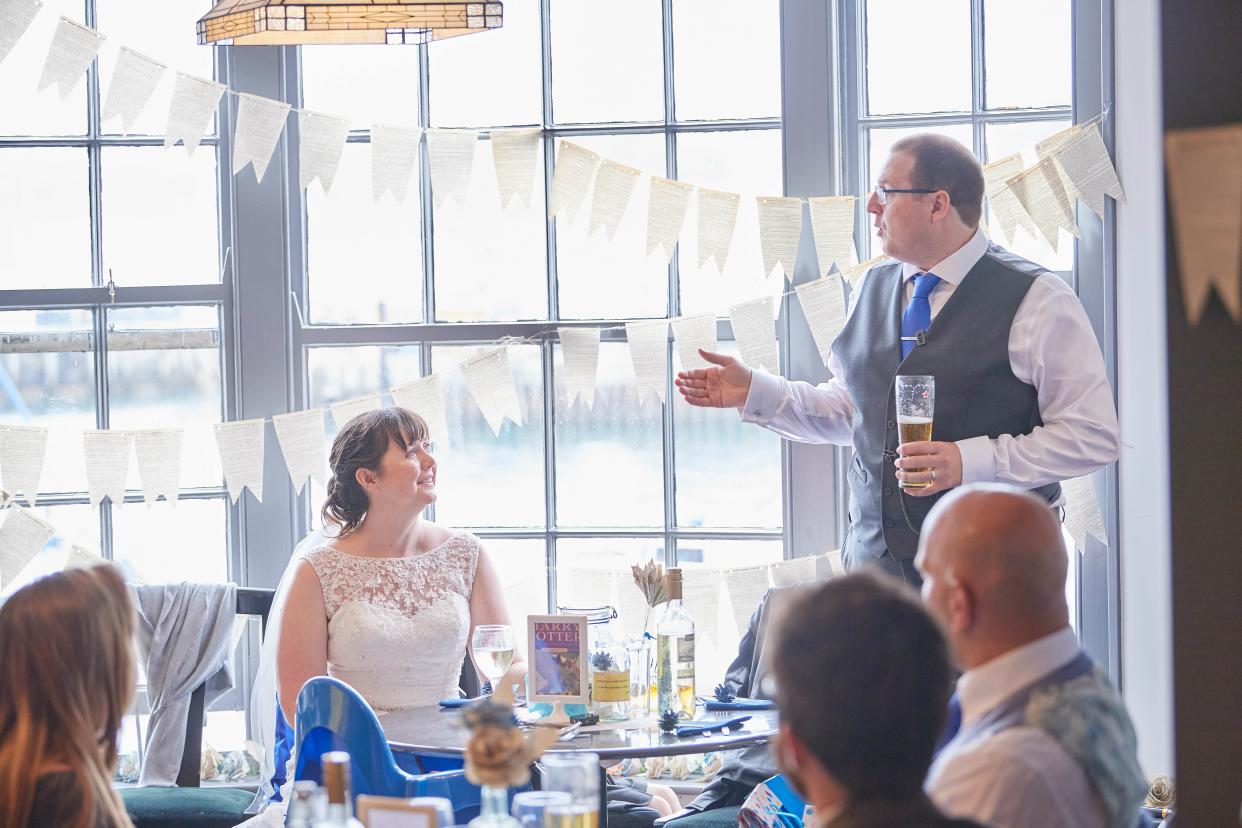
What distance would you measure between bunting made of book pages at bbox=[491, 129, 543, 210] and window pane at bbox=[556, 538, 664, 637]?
3.15ft

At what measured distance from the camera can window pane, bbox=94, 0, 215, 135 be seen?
3.69m

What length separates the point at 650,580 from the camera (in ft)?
8.56

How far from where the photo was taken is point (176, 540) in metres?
3.76

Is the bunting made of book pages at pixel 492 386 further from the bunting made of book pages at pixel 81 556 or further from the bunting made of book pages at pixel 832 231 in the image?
the bunting made of book pages at pixel 81 556

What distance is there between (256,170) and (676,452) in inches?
53.5

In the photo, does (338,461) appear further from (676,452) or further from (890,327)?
(890,327)

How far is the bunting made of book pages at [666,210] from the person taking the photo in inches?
137

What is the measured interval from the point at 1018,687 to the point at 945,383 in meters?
1.30

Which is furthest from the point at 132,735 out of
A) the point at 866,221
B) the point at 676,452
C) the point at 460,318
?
the point at 866,221

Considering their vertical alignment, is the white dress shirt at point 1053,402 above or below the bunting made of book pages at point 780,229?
below

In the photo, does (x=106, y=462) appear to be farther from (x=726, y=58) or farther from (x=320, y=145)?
(x=726, y=58)

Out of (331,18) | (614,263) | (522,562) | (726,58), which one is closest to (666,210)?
(614,263)

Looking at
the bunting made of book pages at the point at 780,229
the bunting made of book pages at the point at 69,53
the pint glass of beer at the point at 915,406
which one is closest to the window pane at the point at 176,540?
the bunting made of book pages at the point at 69,53

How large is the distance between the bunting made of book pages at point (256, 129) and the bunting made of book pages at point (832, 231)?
4.73ft
